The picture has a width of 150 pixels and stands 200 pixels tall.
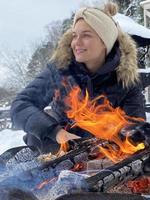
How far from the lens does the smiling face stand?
9.88 feet

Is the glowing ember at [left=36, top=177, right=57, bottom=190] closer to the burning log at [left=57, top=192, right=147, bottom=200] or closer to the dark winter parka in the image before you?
the burning log at [left=57, top=192, right=147, bottom=200]

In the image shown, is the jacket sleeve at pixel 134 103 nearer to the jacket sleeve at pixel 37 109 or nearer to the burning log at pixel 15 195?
the jacket sleeve at pixel 37 109

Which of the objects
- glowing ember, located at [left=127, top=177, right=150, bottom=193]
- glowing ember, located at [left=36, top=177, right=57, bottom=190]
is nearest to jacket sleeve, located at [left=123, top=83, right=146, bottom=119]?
glowing ember, located at [left=127, top=177, right=150, bottom=193]

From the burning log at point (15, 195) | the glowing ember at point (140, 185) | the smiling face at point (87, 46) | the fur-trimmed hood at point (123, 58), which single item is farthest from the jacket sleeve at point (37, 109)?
the burning log at point (15, 195)

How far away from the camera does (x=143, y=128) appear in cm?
252

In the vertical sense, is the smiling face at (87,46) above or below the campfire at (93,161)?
above

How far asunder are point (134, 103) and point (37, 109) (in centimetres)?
70

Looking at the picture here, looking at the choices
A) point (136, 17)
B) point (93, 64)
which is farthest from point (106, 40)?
point (136, 17)

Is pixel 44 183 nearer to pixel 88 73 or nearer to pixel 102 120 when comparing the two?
pixel 102 120

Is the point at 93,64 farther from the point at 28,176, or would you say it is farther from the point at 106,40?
the point at 28,176

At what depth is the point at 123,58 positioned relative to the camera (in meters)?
3.20

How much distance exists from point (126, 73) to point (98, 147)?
2.27ft

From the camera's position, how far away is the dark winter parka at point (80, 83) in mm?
3121

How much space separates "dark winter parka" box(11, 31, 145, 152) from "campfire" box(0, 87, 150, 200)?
0.44 feet
